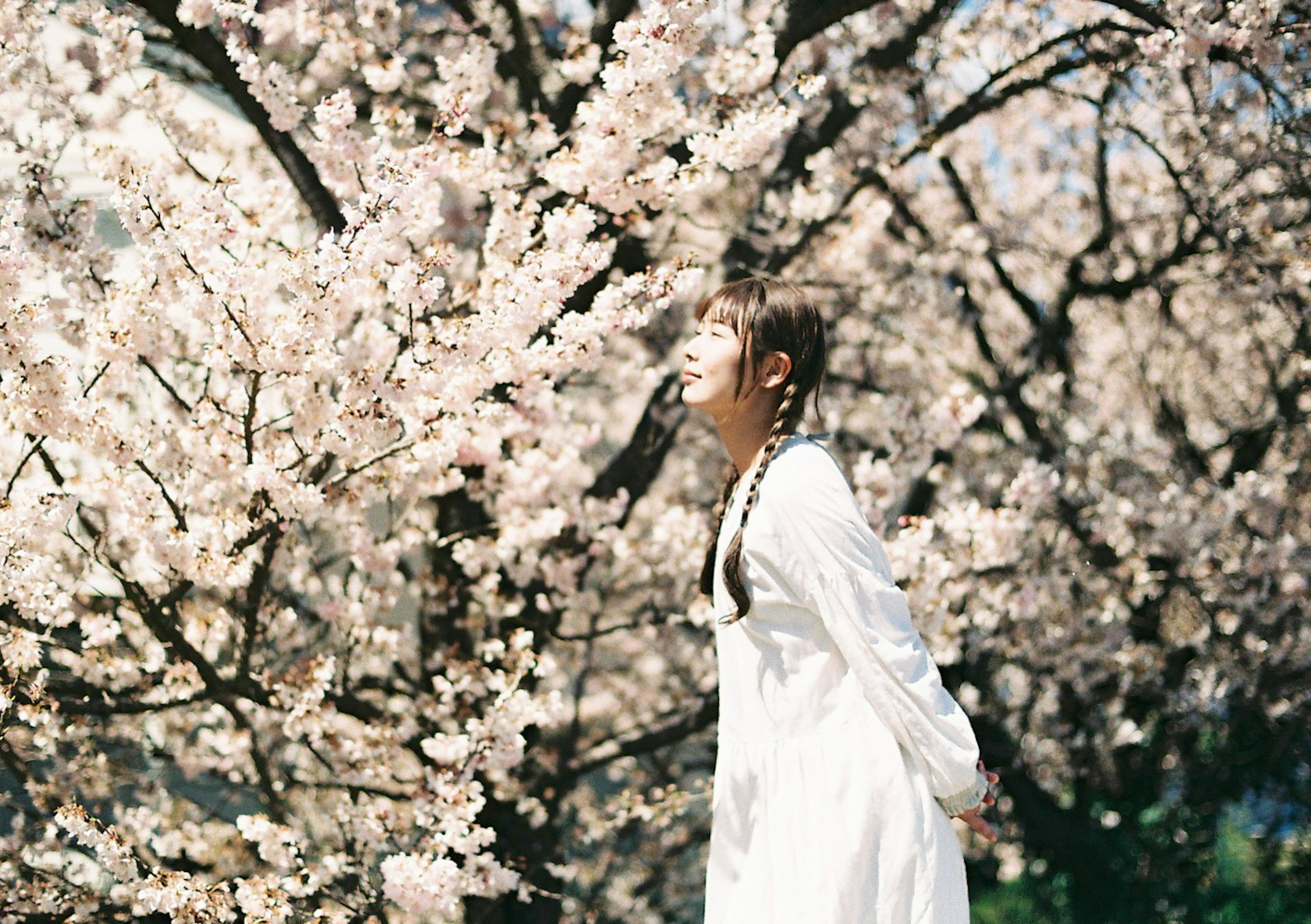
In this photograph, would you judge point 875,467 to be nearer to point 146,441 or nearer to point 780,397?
point 780,397

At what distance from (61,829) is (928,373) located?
4577 mm

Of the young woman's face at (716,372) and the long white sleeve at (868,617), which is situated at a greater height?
the young woman's face at (716,372)

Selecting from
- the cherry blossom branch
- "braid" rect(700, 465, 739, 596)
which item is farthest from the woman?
the cherry blossom branch

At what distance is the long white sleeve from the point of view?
207cm

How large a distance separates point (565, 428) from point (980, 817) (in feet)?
8.67

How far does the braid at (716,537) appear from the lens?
2434mm

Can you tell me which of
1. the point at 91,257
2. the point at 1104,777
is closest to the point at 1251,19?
the point at 91,257

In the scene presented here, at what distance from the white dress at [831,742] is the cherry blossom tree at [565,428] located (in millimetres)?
1012

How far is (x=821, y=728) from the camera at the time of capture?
214cm

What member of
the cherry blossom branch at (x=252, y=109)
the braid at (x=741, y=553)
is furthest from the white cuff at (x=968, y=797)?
the cherry blossom branch at (x=252, y=109)

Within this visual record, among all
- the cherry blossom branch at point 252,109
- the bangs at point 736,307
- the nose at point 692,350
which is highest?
the cherry blossom branch at point 252,109

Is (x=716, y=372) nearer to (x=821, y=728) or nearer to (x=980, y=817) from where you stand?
(x=821, y=728)

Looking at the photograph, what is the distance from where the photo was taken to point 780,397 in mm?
2365

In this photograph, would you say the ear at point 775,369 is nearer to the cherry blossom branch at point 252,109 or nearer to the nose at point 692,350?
the nose at point 692,350
